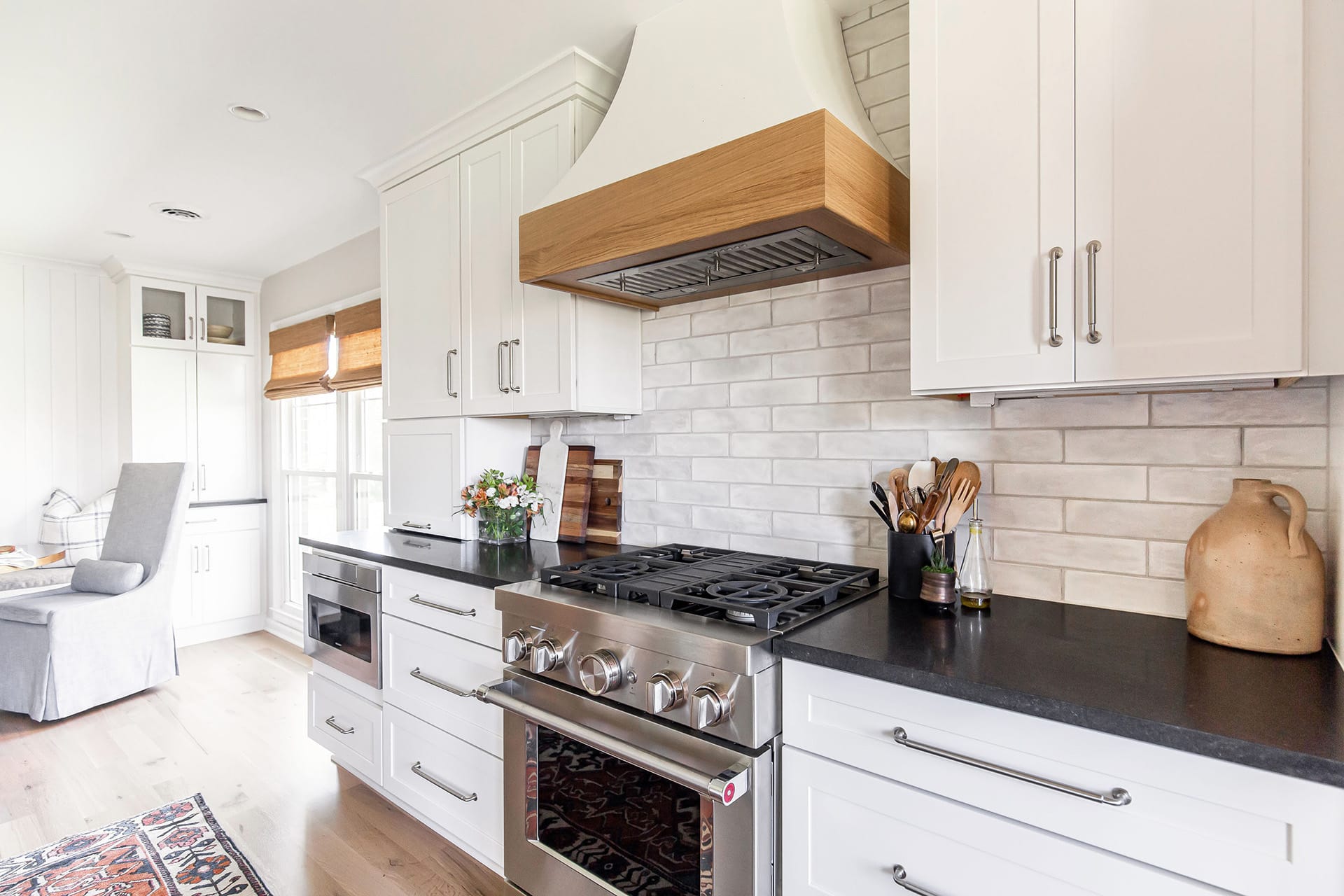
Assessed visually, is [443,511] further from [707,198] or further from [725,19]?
[725,19]

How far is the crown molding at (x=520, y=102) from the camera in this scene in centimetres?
211

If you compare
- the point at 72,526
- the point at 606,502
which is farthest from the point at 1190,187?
the point at 72,526

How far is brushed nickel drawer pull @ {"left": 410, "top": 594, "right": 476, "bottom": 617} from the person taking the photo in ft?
6.51

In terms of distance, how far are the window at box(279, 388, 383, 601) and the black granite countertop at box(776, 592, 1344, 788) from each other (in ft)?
9.90

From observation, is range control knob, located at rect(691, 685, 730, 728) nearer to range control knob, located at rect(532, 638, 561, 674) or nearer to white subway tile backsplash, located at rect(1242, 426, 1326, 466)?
range control knob, located at rect(532, 638, 561, 674)

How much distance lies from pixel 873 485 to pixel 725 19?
1183 millimetres

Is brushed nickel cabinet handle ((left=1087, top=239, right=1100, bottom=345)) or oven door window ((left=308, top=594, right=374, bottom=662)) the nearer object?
brushed nickel cabinet handle ((left=1087, top=239, right=1100, bottom=345))

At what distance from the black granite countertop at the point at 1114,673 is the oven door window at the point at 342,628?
1728mm

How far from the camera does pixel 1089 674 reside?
110 cm

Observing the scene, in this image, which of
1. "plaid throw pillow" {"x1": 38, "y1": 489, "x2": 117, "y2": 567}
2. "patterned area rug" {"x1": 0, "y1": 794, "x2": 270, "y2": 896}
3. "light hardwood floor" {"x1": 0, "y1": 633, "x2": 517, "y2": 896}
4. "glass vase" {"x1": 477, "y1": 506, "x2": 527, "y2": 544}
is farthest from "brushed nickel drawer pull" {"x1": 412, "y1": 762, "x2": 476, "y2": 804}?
"plaid throw pillow" {"x1": 38, "y1": 489, "x2": 117, "y2": 567}

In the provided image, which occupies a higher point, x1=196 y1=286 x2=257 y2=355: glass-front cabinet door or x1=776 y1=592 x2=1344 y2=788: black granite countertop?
x1=196 y1=286 x2=257 y2=355: glass-front cabinet door

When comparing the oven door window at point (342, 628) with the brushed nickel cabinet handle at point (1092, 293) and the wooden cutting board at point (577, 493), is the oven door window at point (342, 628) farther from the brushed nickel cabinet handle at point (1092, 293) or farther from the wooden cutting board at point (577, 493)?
the brushed nickel cabinet handle at point (1092, 293)

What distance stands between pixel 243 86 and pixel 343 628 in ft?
6.27

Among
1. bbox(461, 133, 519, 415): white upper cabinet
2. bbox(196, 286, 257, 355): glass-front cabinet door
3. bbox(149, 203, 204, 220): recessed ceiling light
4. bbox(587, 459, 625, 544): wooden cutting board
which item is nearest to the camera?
bbox(461, 133, 519, 415): white upper cabinet
